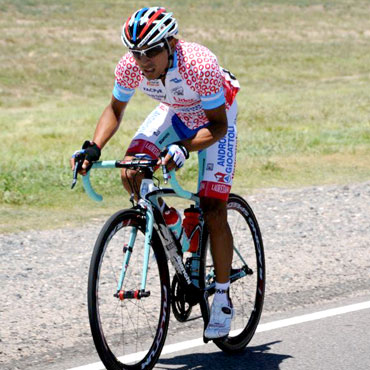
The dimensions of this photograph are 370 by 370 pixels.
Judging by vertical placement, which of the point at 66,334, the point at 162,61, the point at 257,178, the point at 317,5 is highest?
the point at 317,5

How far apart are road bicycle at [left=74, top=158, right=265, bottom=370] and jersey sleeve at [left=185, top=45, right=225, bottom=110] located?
0.56 metres

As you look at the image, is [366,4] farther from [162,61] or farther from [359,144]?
[162,61]

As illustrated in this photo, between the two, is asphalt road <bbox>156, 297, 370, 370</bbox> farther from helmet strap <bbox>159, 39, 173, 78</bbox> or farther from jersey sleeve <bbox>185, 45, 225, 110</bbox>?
helmet strap <bbox>159, 39, 173, 78</bbox>

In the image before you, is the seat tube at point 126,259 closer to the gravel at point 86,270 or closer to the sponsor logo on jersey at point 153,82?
the gravel at point 86,270

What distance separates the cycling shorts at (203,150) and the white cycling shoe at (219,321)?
26.1 inches

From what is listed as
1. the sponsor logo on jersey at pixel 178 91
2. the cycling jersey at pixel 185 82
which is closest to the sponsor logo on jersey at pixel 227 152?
the cycling jersey at pixel 185 82

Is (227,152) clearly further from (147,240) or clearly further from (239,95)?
(239,95)

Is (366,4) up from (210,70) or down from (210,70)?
A: up

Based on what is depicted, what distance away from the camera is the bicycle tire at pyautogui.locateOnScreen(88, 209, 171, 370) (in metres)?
4.67

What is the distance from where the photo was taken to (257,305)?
19.8 feet

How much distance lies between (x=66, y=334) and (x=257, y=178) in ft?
26.5

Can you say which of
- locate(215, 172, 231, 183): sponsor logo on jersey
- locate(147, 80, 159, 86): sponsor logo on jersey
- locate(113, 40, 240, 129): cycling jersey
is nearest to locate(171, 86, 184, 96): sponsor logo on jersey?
locate(113, 40, 240, 129): cycling jersey

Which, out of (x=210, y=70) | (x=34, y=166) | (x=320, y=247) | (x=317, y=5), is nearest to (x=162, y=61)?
(x=210, y=70)

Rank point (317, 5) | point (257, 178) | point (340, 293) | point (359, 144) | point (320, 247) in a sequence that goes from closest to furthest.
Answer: point (340, 293), point (320, 247), point (257, 178), point (359, 144), point (317, 5)
